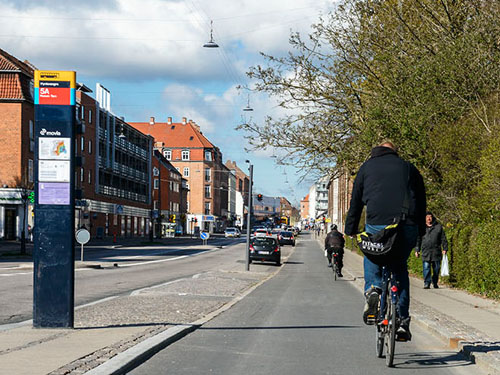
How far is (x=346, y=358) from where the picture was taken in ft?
26.0

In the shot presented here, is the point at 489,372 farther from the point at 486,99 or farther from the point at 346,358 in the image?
the point at 486,99

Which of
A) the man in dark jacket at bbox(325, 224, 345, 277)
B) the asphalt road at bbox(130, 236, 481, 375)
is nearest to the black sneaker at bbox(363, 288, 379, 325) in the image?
the asphalt road at bbox(130, 236, 481, 375)

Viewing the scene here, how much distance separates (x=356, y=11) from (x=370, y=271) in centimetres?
1894

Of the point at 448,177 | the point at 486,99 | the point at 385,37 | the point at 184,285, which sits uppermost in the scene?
the point at 385,37

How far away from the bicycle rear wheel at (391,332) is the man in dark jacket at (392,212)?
11 cm

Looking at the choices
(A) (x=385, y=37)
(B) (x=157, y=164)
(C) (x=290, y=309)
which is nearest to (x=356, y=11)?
(A) (x=385, y=37)

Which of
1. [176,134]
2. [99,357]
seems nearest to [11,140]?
[99,357]

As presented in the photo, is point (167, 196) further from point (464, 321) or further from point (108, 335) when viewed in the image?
point (108, 335)

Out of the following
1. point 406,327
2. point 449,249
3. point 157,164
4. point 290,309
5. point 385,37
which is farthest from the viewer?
point 157,164

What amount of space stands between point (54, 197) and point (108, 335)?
72.3 inches

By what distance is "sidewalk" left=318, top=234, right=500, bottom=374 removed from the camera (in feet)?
26.3

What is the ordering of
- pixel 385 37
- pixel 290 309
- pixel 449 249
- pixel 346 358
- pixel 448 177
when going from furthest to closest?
pixel 385 37 < pixel 448 177 < pixel 449 249 < pixel 290 309 < pixel 346 358

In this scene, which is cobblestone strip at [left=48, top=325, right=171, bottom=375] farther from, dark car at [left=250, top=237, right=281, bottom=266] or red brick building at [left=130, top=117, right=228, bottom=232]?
red brick building at [left=130, top=117, right=228, bottom=232]

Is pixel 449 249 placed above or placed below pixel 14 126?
below
